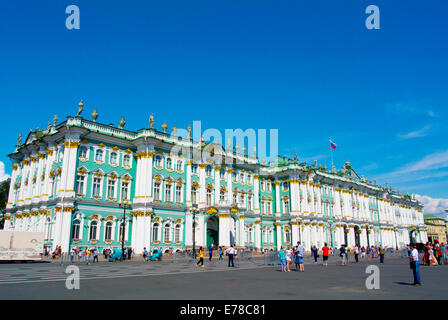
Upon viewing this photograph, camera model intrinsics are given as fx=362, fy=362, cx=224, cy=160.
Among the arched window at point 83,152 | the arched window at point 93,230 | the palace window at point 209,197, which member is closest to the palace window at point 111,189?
the arched window at point 93,230

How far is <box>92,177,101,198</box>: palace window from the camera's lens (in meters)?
43.0

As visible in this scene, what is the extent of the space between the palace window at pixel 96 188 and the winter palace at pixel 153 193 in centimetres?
12

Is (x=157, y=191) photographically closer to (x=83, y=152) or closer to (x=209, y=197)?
(x=209, y=197)

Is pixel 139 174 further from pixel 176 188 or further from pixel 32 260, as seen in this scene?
pixel 32 260

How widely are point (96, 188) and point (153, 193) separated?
7.05 m

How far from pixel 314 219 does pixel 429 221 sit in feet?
345

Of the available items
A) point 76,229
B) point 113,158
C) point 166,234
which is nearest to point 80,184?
point 76,229

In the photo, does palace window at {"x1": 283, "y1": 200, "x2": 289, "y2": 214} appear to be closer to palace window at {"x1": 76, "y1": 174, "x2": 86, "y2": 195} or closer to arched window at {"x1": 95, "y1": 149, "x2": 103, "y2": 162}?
arched window at {"x1": 95, "y1": 149, "x2": 103, "y2": 162}

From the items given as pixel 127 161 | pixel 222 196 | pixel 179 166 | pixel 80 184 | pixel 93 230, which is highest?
pixel 179 166

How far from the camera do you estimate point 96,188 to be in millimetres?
43281

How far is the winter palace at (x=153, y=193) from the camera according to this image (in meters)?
41.7

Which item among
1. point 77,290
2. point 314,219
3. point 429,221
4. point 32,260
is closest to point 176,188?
point 32,260

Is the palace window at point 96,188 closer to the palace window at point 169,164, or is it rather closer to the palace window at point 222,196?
the palace window at point 169,164

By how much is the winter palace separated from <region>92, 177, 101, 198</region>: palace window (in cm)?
12
